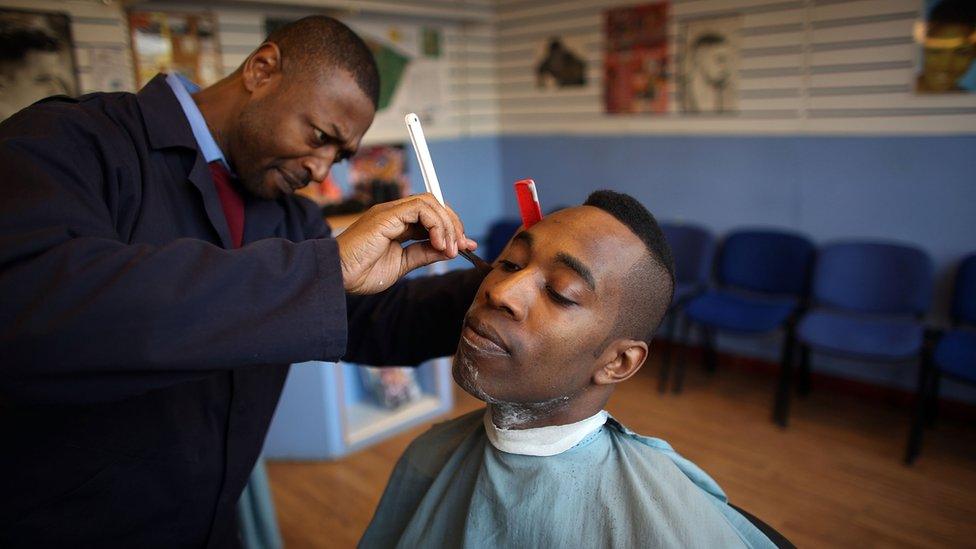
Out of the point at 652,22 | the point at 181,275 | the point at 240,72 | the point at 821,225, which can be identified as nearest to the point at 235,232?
the point at 240,72

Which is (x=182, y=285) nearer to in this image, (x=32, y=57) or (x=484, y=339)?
(x=484, y=339)

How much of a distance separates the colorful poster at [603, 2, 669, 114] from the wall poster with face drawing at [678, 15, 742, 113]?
0.16 meters

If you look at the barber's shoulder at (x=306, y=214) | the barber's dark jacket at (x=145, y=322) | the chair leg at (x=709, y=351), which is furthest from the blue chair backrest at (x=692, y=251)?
the barber's dark jacket at (x=145, y=322)

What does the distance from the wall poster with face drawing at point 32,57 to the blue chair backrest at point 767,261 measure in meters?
3.97

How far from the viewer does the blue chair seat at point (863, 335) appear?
3.28 m

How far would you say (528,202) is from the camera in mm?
1320

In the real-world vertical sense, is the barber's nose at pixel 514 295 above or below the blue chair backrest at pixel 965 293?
above

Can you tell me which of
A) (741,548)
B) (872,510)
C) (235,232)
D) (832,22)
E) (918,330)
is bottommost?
(872,510)

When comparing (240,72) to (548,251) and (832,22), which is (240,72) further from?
(832,22)

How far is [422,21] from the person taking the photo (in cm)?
518

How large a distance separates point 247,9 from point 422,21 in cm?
146

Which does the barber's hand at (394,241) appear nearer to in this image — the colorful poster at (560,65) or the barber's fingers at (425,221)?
the barber's fingers at (425,221)

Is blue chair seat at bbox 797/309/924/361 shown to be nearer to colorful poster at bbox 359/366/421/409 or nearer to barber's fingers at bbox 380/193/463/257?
colorful poster at bbox 359/366/421/409

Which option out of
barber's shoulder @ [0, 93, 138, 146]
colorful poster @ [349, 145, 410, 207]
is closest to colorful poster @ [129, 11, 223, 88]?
colorful poster @ [349, 145, 410, 207]
